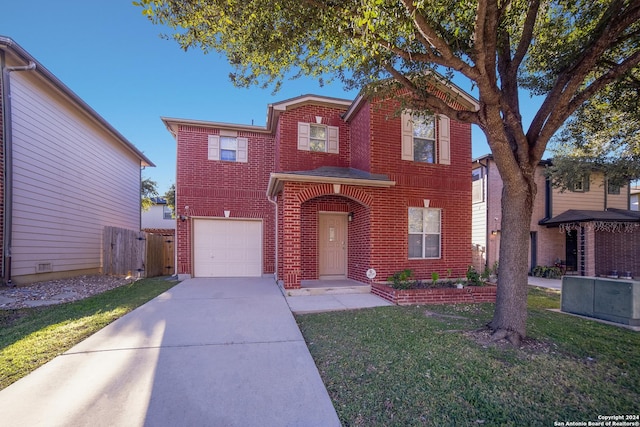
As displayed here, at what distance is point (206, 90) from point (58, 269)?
25.3 ft

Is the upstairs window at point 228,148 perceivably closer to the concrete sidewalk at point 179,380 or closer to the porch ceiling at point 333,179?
the porch ceiling at point 333,179

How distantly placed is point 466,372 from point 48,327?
624 cm

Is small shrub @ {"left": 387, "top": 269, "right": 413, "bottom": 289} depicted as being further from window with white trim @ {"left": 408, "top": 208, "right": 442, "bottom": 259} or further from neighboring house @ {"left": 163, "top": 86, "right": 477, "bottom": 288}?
window with white trim @ {"left": 408, "top": 208, "right": 442, "bottom": 259}

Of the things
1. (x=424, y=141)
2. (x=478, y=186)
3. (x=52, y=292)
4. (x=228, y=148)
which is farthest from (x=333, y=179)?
(x=478, y=186)

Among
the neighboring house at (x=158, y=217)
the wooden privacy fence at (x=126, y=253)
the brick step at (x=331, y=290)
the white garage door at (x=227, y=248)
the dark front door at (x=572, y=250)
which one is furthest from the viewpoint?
the neighboring house at (x=158, y=217)

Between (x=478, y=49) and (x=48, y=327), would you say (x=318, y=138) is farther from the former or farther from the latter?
(x=48, y=327)

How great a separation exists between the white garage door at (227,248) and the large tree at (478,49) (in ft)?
18.3

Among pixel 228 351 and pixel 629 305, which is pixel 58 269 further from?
pixel 629 305

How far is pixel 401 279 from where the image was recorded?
7535 mm

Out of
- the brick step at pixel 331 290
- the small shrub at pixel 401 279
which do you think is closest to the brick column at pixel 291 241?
the brick step at pixel 331 290

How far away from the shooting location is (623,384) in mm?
3141

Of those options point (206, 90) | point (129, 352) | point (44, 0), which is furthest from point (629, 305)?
point (44, 0)

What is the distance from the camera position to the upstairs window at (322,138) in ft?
31.9

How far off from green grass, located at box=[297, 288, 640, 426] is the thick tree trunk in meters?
0.34
